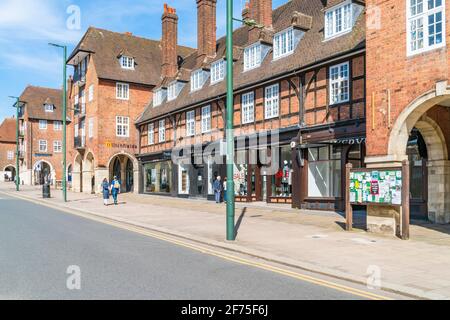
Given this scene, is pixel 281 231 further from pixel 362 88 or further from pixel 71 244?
pixel 362 88

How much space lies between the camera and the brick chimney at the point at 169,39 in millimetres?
36062

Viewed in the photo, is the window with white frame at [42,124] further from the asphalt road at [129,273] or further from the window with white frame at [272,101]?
the asphalt road at [129,273]

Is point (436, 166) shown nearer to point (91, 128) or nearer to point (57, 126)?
point (91, 128)

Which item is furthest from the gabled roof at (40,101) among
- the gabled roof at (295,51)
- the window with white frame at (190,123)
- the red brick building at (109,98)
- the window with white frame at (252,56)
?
the window with white frame at (252,56)

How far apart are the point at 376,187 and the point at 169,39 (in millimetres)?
27446

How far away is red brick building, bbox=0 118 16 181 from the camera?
73625mm

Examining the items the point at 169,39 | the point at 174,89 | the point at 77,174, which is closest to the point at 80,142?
the point at 77,174

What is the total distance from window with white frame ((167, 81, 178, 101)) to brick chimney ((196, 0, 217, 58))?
3666mm

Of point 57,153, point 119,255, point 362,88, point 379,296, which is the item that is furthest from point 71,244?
point 57,153

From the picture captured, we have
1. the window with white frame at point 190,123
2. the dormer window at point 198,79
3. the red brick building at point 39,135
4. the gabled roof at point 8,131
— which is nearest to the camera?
the window with white frame at point 190,123

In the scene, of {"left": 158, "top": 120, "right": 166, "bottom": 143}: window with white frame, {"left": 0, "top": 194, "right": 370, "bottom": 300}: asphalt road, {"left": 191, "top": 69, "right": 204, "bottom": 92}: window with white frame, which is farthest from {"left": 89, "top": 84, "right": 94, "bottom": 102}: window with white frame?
{"left": 0, "top": 194, "right": 370, "bottom": 300}: asphalt road

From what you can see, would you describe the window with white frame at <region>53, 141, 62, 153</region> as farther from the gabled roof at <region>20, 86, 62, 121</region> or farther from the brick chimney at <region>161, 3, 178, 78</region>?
the brick chimney at <region>161, 3, 178, 78</region>

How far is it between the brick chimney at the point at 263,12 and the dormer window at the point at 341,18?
599 centimetres

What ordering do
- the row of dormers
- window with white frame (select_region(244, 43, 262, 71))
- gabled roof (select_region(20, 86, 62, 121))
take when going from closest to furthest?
the row of dormers
window with white frame (select_region(244, 43, 262, 71))
gabled roof (select_region(20, 86, 62, 121))
